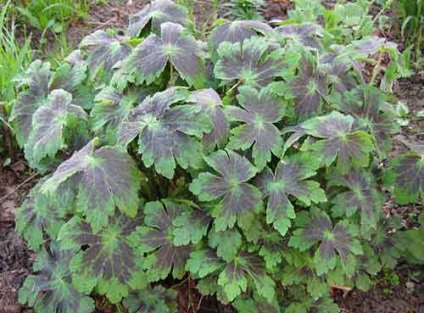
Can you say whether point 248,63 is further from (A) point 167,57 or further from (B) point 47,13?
(B) point 47,13

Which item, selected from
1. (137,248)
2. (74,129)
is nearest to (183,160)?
(137,248)

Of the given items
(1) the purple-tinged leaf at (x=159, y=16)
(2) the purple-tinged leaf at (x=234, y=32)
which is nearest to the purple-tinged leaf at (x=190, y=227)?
(2) the purple-tinged leaf at (x=234, y=32)

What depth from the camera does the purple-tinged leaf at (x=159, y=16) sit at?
2490mm

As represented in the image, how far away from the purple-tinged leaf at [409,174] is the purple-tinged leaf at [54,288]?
3.77ft

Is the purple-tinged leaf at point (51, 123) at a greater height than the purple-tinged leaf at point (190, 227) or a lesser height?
greater

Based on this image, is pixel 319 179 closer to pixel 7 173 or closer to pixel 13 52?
pixel 7 173

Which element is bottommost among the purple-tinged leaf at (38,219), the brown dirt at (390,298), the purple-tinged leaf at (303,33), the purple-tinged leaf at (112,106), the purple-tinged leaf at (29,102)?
the brown dirt at (390,298)

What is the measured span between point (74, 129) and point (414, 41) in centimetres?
210

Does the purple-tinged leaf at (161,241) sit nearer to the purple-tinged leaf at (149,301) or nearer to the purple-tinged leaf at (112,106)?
the purple-tinged leaf at (149,301)

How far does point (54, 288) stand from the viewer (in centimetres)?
249

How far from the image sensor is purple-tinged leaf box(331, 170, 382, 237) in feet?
7.71

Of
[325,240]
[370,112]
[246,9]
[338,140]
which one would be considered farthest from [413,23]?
[325,240]

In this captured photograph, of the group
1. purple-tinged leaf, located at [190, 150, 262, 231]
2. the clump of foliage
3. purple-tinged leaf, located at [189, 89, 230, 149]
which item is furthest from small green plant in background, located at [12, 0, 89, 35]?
purple-tinged leaf, located at [190, 150, 262, 231]

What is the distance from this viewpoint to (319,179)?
7.90 ft
